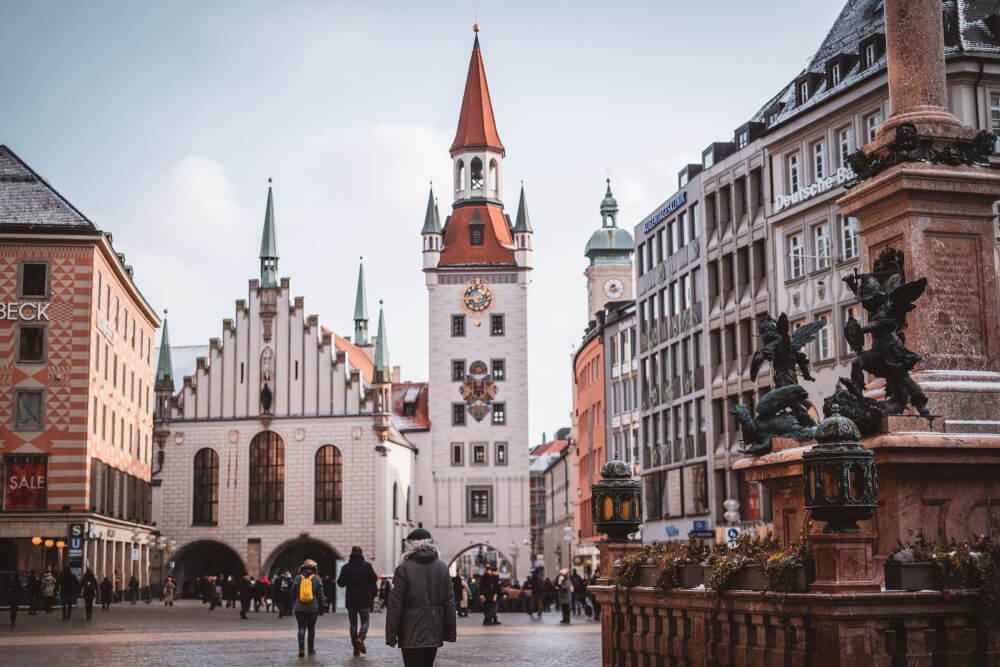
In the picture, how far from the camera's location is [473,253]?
305ft

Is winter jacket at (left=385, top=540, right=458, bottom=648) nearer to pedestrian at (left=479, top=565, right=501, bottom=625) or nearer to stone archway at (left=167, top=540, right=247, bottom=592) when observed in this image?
pedestrian at (left=479, top=565, right=501, bottom=625)

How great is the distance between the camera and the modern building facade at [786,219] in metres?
38.3

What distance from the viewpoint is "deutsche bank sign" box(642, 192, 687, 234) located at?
5497 centimetres

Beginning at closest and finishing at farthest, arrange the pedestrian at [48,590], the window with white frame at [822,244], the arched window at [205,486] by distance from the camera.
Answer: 1. the window with white frame at [822,244]
2. the pedestrian at [48,590]
3. the arched window at [205,486]

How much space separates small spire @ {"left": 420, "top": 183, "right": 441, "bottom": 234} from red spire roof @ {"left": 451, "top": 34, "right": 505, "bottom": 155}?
375cm

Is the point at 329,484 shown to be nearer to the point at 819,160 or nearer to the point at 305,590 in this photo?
the point at 819,160

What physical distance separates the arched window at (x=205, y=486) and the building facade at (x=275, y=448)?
0.06 metres

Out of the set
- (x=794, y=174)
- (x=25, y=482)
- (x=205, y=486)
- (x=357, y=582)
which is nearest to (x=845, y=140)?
(x=794, y=174)

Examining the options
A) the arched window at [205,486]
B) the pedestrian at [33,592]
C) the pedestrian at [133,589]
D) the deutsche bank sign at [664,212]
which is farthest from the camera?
the arched window at [205,486]

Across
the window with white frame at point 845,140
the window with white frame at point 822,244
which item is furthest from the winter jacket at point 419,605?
the window with white frame at point 822,244

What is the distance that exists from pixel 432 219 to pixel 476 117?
26.0ft

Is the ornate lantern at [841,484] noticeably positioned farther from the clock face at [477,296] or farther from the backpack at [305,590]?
the clock face at [477,296]

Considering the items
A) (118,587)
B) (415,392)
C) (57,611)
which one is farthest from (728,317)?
(415,392)

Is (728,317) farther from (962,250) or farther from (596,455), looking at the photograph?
(962,250)
